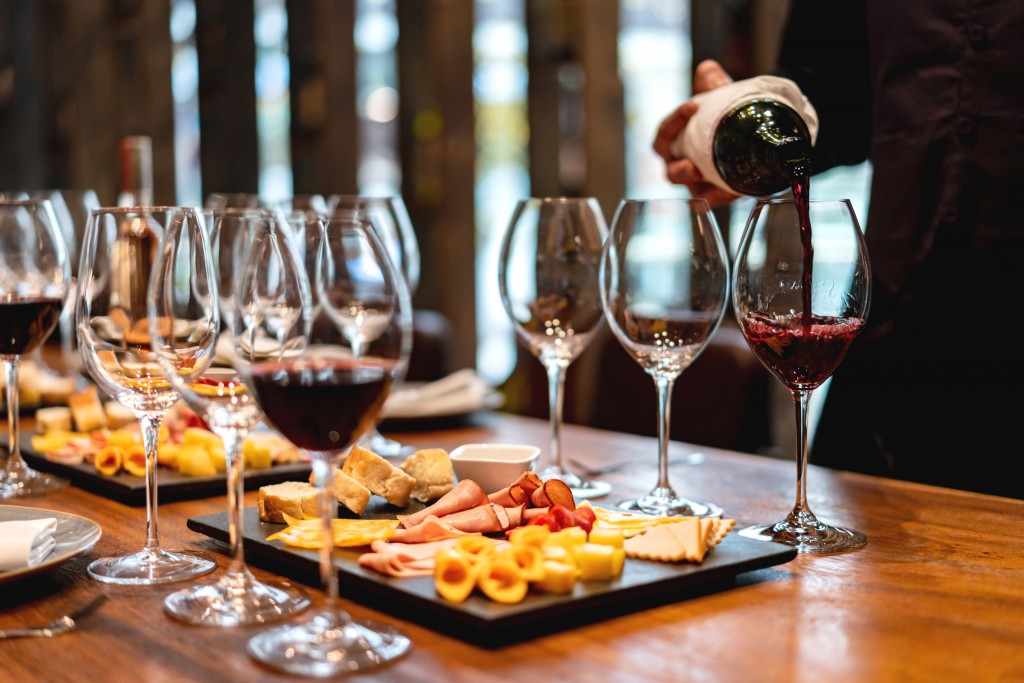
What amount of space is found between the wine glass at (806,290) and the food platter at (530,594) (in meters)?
0.15

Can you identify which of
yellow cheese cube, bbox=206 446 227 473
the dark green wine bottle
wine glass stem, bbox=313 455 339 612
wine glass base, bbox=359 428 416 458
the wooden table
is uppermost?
the dark green wine bottle

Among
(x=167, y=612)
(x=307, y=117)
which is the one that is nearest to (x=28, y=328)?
(x=167, y=612)

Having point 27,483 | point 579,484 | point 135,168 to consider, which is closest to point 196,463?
point 27,483

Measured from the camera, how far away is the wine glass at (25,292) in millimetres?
1309

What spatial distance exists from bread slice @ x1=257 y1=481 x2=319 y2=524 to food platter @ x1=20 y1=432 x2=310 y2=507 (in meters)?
0.25

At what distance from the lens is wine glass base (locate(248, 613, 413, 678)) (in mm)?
717

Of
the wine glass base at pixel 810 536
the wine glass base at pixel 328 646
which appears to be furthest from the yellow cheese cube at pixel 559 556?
the wine glass base at pixel 810 536

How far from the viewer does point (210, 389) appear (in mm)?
872

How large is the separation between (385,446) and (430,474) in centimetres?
51

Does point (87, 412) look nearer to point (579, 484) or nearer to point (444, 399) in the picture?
point (444, 399)

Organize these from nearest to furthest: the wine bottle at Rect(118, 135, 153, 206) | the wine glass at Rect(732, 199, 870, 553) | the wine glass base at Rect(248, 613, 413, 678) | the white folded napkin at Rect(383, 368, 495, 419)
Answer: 1. the wine glass base at Rect(248, 613, 413, 678)
2. the wine glass at Rect(732, 199, 870, 553)
3. the white folded napkin at Rect(383, 368, 495, 419)
4. the wine bottle at Rect(118, 135, 153, 206)

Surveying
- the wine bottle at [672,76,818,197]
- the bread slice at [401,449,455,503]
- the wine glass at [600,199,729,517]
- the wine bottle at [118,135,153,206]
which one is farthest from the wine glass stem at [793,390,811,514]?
the wine bottle at [118,135,153,206]

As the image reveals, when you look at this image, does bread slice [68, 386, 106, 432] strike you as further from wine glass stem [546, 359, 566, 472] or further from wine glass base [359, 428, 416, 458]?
wine glass stem [546, 359, 566, 472]

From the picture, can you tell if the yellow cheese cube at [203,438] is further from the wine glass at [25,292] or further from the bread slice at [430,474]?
the bread slice at [430,474]
